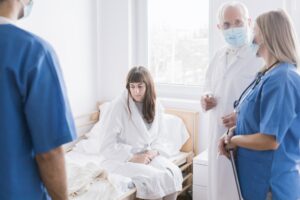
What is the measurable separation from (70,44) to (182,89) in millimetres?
1150

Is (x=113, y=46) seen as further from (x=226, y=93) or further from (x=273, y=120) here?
(x=273, y=120)

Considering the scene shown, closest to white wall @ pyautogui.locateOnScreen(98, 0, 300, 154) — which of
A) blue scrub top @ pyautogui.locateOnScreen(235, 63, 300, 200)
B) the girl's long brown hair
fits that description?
the girl's long brown hair

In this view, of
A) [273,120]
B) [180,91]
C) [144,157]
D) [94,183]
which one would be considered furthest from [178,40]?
[273,120]

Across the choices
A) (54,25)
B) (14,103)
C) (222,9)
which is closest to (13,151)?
(14,103)

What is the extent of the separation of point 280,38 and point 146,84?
4.59 feet

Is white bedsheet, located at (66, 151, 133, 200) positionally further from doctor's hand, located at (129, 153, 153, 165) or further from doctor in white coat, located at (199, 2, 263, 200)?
doctor in white coat, located at (199, 2, 263, 200)

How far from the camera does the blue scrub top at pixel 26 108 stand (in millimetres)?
Result: 994

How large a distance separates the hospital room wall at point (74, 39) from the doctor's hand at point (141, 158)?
1.08 metres

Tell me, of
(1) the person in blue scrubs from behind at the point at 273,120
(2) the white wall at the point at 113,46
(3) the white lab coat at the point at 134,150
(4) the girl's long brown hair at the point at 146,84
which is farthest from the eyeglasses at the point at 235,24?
(2) the white wall at the point at 113,46

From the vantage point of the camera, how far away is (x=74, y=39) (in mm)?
3451

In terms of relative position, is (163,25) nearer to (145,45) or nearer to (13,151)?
(145,45)

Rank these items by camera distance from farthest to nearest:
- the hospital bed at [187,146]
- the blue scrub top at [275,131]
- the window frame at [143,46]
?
the window frame at [143,46], the hospital bed at [187,146], the blue scrub top at [275,131]

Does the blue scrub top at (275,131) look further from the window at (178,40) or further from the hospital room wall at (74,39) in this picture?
the hospital room wall at (74,39)

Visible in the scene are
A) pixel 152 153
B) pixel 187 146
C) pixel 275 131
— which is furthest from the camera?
pixel 187 146
